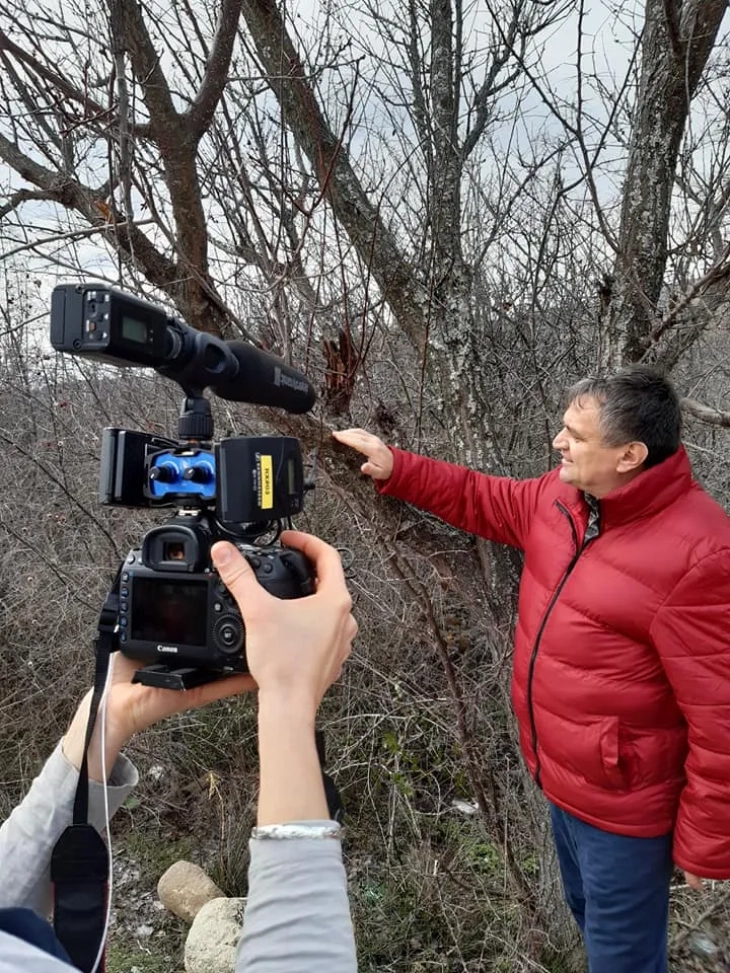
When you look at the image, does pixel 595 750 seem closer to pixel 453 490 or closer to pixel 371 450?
pixel 453 490

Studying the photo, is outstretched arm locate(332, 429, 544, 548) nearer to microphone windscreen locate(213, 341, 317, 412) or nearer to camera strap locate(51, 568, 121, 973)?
microphone windscreen locate(213, 341, 317, 412)

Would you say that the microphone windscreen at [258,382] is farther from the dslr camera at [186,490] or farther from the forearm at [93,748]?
the forearm at [93,748]

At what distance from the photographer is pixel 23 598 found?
4.24 m

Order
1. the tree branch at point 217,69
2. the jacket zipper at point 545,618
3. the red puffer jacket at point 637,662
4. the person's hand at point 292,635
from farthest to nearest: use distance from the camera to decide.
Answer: the jacket zipper at point 545,618 < the red puffer jacket at point 637,662 < the tree branch at point 217,69 < the person's hand at point 292,635

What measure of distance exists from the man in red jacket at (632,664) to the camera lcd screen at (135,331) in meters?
1.28

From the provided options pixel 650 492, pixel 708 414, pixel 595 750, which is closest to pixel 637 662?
pixel 595 750

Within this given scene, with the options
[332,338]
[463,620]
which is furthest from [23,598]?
[332,338]

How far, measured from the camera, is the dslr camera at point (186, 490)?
3.51 feet

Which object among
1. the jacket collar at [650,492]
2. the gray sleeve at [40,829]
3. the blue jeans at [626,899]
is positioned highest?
the jacket collar at [650,492]

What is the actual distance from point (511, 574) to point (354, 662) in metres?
1.71

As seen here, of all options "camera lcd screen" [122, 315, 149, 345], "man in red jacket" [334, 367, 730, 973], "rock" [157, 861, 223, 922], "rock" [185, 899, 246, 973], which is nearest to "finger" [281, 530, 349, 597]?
"camera lcd screen" [122, 315, 149, 345]

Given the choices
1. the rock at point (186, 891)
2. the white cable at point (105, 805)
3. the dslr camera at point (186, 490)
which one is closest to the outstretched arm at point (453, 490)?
the dslr camera at point (186, 490)

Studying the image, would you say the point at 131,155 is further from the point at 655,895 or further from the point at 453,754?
the point at 453,754

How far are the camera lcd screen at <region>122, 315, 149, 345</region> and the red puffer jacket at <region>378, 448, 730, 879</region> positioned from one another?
1.11 meters
